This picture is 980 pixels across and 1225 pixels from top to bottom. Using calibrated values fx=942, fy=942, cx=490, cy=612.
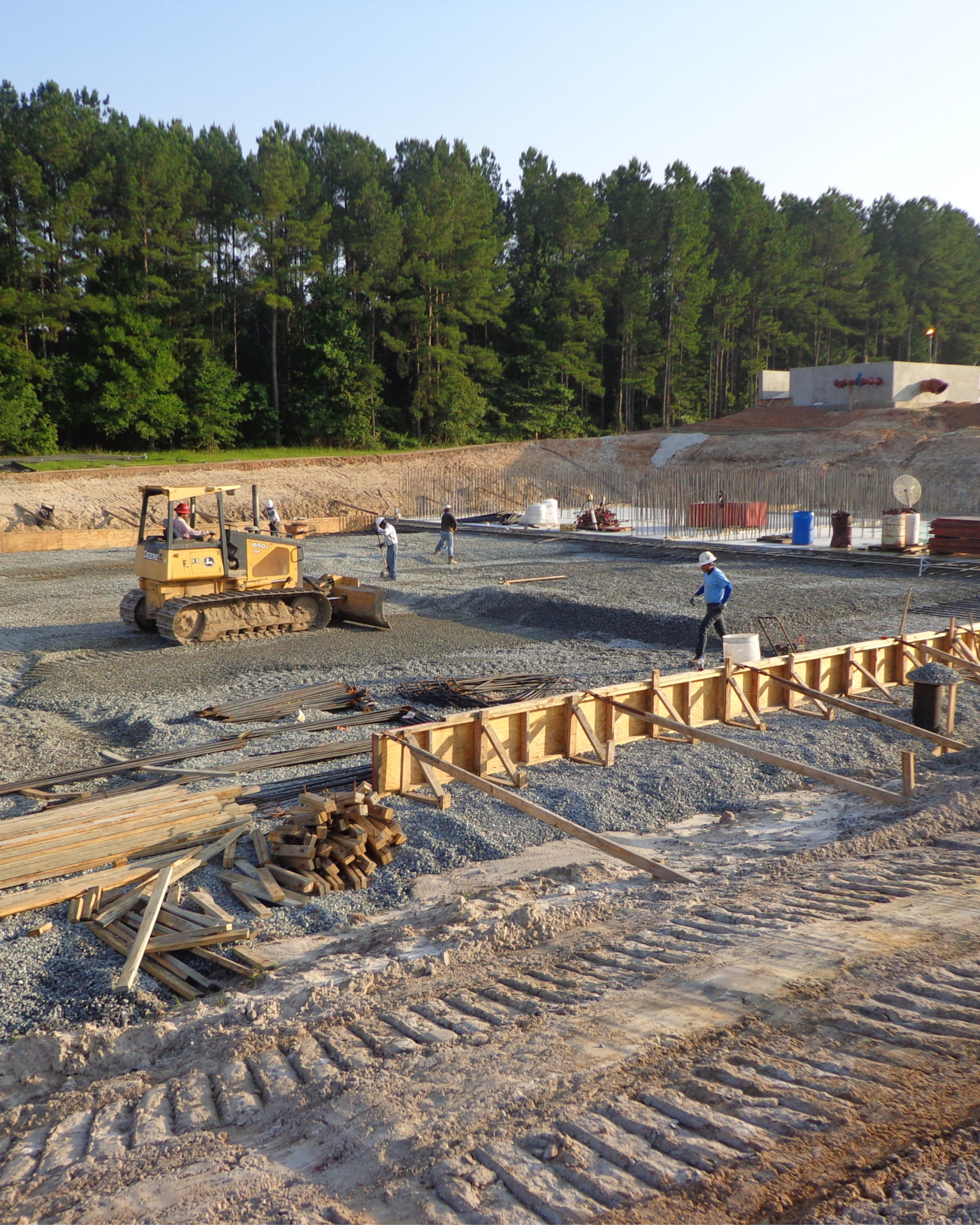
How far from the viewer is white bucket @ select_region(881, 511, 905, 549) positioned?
23.5 metres

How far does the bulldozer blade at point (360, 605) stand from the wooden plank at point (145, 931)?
33.6 feet

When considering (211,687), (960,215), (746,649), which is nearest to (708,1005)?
(746,649)

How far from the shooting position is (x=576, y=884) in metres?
6.78

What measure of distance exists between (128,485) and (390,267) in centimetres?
2287

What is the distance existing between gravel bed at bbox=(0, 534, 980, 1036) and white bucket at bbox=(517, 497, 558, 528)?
806 cm

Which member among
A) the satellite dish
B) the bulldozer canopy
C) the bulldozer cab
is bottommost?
the bulldozer cab

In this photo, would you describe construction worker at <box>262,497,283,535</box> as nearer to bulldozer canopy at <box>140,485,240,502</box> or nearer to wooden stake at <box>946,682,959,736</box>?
bulldozer canopy at <box>140,485,240,502</box>

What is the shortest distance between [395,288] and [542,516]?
76.3 ft

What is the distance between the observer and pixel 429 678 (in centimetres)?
1294

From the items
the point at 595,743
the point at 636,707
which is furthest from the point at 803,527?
the point at 595,743

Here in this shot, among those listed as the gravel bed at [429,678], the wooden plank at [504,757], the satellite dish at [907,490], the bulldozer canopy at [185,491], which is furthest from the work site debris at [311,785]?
the satellite dish at [907,490]

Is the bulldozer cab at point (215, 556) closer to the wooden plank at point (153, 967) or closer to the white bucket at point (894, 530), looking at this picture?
the wooden plank at point (153, 967)

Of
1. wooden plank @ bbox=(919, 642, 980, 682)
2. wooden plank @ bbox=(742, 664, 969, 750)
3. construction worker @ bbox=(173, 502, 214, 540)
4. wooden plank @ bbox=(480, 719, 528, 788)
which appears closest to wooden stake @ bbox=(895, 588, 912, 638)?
wooden plank @ bbox=(919, 642, 980, 682)

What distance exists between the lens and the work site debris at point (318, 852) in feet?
21.7
